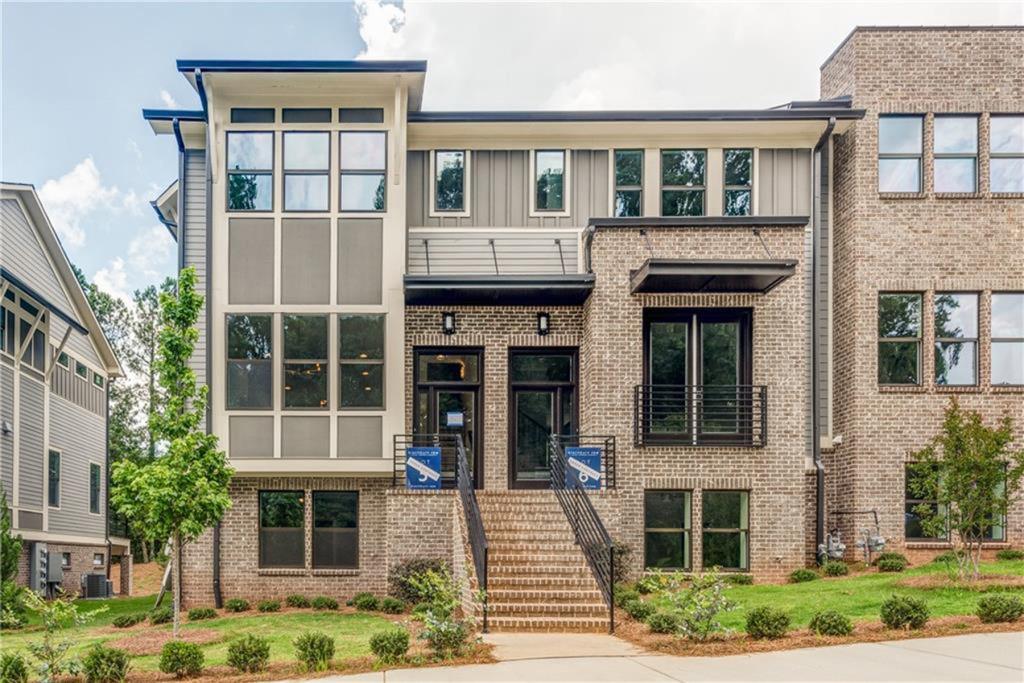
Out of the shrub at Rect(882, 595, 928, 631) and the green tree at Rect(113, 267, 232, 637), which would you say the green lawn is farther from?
the green tree at Rect(113, 267, 232, 637)

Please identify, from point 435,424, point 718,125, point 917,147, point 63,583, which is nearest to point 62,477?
point 63,583

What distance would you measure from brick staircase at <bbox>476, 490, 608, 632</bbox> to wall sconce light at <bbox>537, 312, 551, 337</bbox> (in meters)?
3.23

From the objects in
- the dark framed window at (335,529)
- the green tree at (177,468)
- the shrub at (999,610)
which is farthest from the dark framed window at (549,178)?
the shrub at (999,610)

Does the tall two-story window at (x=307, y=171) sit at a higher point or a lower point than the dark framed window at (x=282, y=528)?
higher

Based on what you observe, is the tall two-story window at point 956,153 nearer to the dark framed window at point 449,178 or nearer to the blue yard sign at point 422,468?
the dark framed window at point 449,178

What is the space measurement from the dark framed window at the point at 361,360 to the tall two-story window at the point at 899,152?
388 inches

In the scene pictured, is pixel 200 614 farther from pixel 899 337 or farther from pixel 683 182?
pixel 899 337

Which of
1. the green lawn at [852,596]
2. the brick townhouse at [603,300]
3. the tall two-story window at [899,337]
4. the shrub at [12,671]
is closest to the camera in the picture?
the shrub at [12,671]

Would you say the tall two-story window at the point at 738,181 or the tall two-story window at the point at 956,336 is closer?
the tall two-story window at the point at 956,336

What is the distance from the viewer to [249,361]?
1764cm

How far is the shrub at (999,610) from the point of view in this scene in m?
11.0

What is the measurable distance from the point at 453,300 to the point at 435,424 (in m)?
2.38

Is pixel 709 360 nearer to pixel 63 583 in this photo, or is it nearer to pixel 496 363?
pixel 496 363

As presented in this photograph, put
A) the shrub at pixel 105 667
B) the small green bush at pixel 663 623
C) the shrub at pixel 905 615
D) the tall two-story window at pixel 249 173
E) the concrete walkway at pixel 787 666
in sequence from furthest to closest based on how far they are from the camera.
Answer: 1. the tall two-story window at pixel 249 173
2. the small green bush at pixel 663 623
3. the shrub at pixel 905 615
4. the shrub at pixel 105 667
5. the concrete walkway at pixel 787 666
